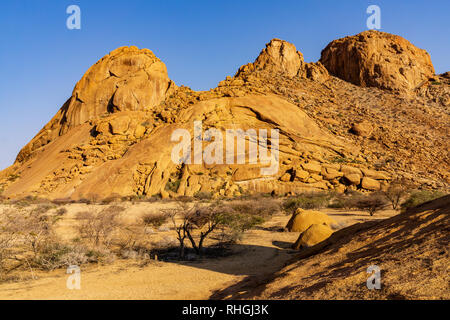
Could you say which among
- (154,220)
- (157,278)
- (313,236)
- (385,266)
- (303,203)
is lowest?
(157,278)

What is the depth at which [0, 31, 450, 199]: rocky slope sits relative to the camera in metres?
33.2

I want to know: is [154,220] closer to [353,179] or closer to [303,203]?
[303,203]

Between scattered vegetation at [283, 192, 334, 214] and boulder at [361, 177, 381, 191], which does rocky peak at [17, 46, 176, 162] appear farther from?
boulder at [361, 177, 381, 191]

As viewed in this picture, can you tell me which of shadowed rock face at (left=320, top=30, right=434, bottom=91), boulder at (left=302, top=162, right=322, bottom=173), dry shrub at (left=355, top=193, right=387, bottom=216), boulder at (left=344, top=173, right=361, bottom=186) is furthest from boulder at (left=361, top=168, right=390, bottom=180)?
shadowed rock face at (left=320, top=30, right=434, bottom=91)

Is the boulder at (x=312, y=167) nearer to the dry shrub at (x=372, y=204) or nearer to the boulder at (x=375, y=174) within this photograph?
the boulder at (x=375, y=174)

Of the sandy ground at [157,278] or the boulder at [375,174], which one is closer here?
the sandy ground at [157,278]

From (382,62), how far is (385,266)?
6153cm

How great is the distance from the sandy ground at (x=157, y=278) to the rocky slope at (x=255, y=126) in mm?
20674

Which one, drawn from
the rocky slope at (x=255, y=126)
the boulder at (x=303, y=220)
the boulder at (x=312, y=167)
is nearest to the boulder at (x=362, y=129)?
the rocky slope at (x=255, y=126)

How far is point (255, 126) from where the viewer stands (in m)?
38.4

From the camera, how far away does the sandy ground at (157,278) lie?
23.6ft

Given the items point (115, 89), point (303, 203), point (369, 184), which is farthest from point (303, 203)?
point (115, 89)

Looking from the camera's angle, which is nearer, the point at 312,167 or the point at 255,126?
the point at 312,167

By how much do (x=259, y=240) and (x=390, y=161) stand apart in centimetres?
2819
